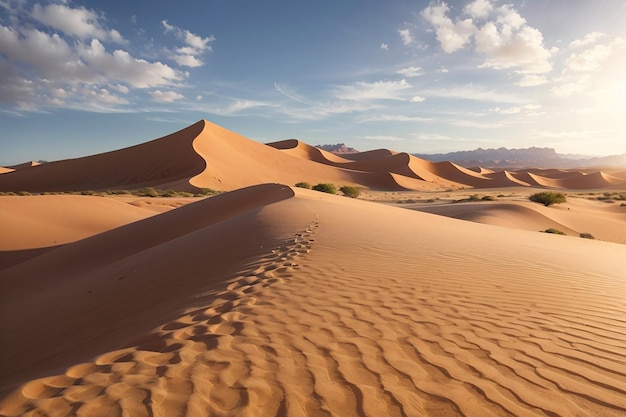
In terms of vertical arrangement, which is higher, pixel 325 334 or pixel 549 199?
pixel 325 334

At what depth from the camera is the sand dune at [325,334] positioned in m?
2.38

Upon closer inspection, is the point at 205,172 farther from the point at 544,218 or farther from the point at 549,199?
the point at 544,218

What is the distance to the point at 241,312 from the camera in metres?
3.80

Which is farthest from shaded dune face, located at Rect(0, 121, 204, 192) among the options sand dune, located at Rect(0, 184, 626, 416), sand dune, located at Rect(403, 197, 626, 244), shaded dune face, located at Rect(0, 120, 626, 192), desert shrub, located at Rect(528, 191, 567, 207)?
sand dune, located at Rect(0, 184, 626, 416)

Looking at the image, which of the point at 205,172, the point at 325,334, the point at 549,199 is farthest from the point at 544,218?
the point at 205,172

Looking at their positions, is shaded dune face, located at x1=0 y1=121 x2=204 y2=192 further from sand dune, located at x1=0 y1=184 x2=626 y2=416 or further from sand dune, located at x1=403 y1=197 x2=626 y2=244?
sand dune, located at x1=0 y1=184 x2=626 y2=416

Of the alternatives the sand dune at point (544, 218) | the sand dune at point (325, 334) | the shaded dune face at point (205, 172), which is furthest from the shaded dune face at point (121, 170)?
the sand dune at point (325, 334)

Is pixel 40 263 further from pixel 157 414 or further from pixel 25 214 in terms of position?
pixel 157 414

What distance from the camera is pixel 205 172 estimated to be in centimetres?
4216

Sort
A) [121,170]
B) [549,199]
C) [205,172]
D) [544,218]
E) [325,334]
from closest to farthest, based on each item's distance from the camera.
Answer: [325,334] < [544,218] < [549,199] < [205,172] < [121,170]

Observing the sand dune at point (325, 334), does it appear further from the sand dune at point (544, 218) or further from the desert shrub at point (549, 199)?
the desert shrub at point (549, 199)

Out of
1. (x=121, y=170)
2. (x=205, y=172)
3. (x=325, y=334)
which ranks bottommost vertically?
(x=325, y=334)

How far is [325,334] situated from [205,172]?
134 feet

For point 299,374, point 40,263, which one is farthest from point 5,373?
point 40,263
